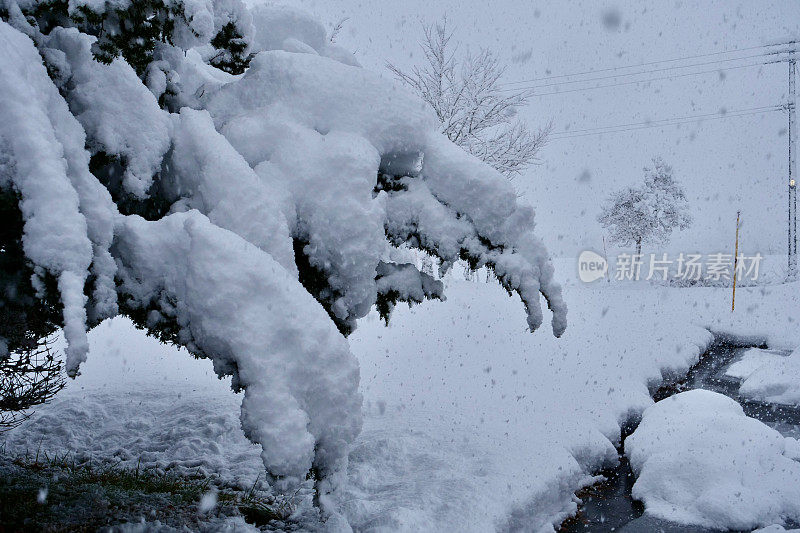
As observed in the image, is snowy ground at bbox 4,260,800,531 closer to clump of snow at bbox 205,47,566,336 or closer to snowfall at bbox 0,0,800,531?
snowfall at bbox 0,0,800,531

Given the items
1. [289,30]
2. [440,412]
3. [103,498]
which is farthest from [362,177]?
[440,412]

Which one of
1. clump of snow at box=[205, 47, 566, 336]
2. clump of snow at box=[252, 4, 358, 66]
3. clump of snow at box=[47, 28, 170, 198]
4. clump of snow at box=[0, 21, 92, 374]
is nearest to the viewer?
clump of snow at box=[0, 21, 92, 374]

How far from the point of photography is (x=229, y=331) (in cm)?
247

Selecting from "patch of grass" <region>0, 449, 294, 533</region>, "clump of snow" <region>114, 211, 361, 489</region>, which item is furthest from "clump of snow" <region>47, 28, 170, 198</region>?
"patch of grass" <region>0, 449, 294, 533</region>

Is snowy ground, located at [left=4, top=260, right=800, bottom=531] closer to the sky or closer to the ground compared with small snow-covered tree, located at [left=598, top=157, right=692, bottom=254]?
closer to the ground

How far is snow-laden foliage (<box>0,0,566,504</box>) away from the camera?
7.80 feet

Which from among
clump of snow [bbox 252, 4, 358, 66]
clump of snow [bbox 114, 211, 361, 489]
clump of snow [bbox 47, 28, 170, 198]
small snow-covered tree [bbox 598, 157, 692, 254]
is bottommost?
clump of snow [bbox 114, 211, 361, 489]

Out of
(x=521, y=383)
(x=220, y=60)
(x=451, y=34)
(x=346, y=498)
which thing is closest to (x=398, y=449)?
(x=346, y=498)

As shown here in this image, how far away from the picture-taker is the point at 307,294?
8.75 feet

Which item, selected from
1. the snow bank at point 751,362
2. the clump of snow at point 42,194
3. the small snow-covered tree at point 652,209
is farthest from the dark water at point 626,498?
the small snow-covered tree at point 652,209

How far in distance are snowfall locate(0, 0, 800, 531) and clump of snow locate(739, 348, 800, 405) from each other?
2.65 m

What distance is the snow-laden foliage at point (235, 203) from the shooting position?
238 centimetres

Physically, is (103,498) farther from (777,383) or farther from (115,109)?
(777,383)

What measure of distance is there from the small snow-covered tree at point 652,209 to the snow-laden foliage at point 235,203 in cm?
3270
